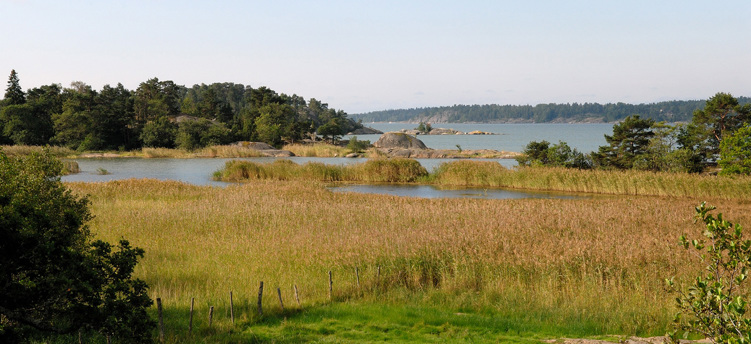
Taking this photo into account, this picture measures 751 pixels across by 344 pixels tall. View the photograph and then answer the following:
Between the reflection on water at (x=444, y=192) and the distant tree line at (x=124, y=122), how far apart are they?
1762 inches

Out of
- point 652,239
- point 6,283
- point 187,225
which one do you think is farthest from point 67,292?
point 652,239

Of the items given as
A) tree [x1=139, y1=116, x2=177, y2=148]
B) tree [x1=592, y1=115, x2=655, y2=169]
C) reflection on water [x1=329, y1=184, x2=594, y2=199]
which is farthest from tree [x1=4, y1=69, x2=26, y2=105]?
tree [x1=592, y1=115, x2=655, y2=169]

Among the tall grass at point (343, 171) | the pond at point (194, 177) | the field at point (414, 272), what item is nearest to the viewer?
the field at point (414, 272)

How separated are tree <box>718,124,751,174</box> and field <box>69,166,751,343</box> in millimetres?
15420

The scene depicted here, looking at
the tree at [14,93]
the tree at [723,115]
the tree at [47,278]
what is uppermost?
the tree at [14,93]

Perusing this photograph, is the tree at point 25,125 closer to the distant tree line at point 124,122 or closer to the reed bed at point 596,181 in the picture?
the distant tree line at point 124,122

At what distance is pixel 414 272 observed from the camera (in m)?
11.6

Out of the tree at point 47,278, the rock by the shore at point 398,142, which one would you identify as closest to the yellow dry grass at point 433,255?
the tree at point 47,278

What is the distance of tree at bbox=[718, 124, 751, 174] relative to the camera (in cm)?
3155

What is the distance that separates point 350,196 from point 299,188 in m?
3.94

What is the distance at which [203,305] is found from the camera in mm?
9578

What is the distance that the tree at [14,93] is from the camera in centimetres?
7981

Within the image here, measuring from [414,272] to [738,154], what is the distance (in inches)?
1168

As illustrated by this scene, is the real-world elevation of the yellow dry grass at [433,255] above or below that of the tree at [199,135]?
below
